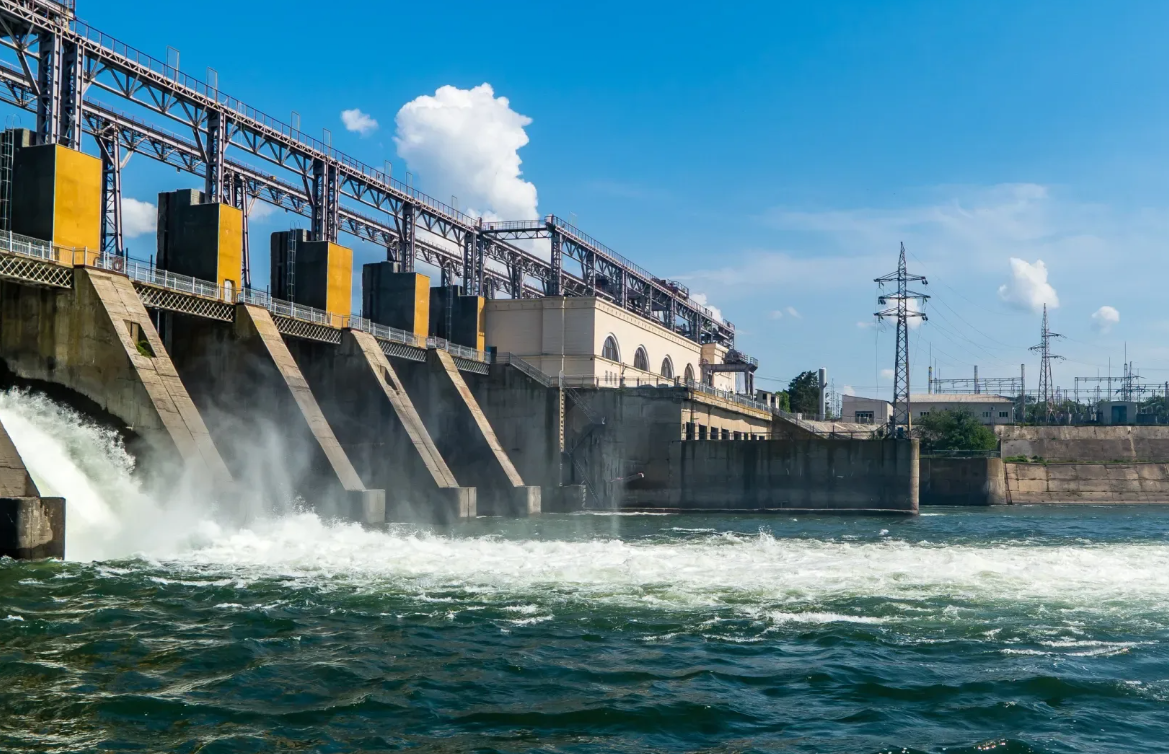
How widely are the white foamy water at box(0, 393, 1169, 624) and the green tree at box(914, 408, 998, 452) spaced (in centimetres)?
4563

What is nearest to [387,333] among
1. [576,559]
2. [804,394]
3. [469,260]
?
[469,260]

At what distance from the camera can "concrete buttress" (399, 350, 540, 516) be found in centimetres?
4300

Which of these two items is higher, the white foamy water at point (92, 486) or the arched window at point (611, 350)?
the arched window at point (611, 350)

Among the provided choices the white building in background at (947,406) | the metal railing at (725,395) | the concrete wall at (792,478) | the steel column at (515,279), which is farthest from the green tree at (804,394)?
the concrete wall at (792,478)

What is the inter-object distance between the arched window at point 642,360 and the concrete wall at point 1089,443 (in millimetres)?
26646

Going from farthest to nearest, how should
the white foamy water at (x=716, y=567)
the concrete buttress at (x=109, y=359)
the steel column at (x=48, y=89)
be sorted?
the steel column at (x=48, y=89)
the concrete buttress at (x=109, y=359)
the white foamy water at (x=716, y=567)

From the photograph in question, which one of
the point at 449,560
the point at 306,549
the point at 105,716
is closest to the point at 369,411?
the point at 306,549

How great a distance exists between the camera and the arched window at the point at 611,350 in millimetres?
61000

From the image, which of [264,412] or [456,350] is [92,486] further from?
[456,350]

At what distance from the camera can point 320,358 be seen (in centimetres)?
4112

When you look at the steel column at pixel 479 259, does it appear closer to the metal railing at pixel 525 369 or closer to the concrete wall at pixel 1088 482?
the metal railing at pixel 525 369

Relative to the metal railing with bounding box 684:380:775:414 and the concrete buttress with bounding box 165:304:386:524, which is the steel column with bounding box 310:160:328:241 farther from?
the metal railing with bounding box 684:380:775:414

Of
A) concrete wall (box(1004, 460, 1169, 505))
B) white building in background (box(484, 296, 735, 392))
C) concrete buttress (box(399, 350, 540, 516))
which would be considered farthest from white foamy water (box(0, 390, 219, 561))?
concrete wall (box(1004, 460, 1169, 505))

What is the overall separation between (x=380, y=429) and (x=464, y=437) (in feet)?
17.7
